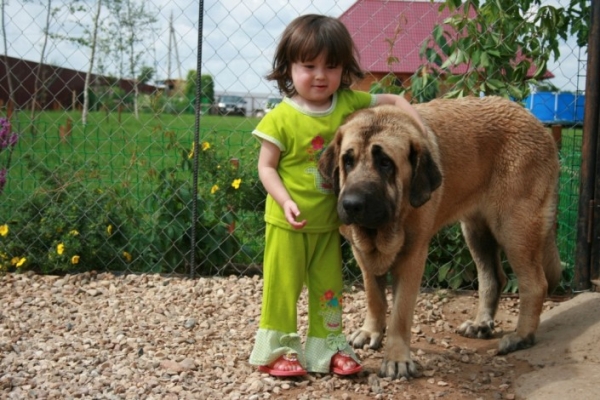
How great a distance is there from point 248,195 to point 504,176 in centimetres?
205

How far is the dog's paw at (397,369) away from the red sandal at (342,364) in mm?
119

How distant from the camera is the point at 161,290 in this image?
521cm

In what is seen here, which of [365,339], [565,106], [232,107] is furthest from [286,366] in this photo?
[232,107]

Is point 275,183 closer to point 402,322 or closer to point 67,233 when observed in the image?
point 402,322

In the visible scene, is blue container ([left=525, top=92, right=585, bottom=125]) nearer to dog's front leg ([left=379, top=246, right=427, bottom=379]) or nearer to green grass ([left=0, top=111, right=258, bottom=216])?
dog's front leg ([left=379, top=246, right=427, bottom=379])

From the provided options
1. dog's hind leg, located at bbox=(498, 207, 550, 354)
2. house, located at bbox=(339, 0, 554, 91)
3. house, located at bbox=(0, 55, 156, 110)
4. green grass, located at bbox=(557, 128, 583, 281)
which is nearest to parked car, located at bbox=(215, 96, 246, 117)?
house, located at bbox=(0, 55, 156, 110)

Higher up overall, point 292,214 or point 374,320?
point 292,214

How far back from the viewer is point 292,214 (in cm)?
336

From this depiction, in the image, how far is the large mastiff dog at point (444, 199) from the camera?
11.1ft

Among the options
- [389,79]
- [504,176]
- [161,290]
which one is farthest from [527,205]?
[161,290]

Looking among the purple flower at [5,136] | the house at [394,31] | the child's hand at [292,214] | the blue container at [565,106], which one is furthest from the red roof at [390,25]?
the purple flower at [5,136]

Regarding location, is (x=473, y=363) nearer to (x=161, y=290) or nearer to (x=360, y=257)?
(x=360, y=257)

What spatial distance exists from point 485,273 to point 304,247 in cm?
147

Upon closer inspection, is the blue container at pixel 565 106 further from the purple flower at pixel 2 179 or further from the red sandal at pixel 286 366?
the purple flower at pixel 2 179
